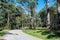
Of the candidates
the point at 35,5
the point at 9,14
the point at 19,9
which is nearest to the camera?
the point at 35,5

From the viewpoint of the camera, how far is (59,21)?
52.5 ft

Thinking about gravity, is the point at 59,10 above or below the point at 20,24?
above

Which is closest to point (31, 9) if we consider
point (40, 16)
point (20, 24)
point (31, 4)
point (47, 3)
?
point (31, 4)

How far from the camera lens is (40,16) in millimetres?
104750

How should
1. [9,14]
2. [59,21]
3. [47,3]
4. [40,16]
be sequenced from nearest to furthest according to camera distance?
[59,21], [47,3], [9,14], [40,16]

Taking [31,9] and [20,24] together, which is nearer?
[31,9]

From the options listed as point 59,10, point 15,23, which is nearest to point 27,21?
point 15,23

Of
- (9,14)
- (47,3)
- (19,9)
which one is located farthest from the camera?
(19,9)

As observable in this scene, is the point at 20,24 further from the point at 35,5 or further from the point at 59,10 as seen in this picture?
the point at 59,10

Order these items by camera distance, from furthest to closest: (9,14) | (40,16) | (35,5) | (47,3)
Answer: (40,16) → (9,14) → (35,5) → (47,3)

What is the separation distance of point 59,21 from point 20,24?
64631mm

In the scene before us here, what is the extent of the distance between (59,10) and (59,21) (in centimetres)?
111

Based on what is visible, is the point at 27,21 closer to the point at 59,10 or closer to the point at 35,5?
the point at 35,5

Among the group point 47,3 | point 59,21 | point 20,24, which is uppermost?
point 47,3
